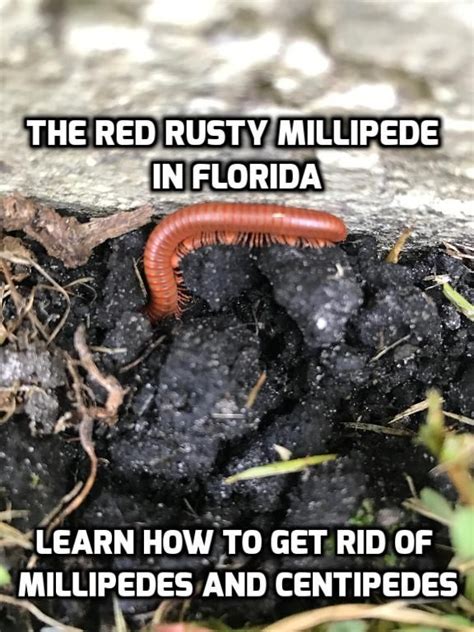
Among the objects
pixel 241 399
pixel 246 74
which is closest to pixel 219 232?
pixel 241 399

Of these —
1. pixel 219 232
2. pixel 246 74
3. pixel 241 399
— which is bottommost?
pixel 241 399

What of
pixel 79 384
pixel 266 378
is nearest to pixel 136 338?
pixel 79 384

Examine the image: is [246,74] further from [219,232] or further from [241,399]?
[241,399]

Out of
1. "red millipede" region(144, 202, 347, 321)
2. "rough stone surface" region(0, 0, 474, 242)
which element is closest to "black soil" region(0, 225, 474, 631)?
"red millipede" region(144, 202, 347, 321)

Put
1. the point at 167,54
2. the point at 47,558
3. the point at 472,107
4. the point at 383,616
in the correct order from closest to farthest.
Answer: the point at 167,54
the point at 472,107
the point at 383,616
the point at 47,558

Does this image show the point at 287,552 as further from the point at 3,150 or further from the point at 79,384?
the point at 3,150

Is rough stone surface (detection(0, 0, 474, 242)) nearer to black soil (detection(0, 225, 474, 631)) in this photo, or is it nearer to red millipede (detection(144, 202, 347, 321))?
red millipede (detection(144, 202, 347, 321))
